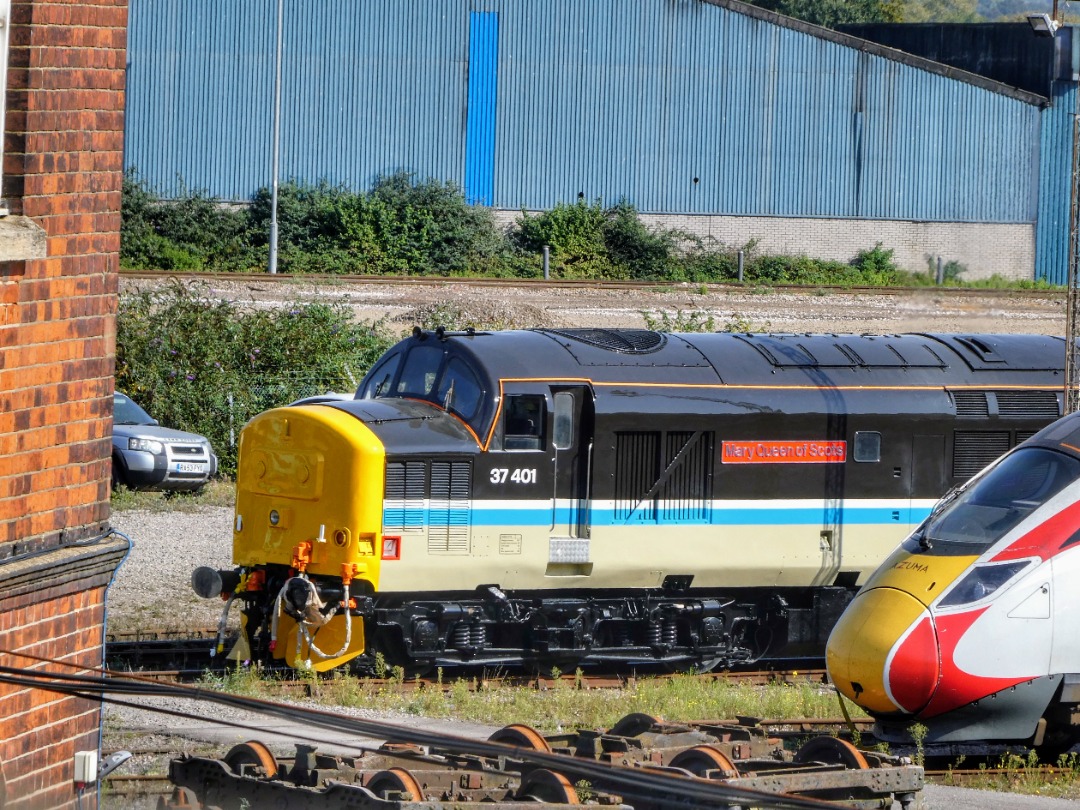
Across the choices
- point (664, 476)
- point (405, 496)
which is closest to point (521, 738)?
point (405, 496)

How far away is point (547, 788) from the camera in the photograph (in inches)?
289

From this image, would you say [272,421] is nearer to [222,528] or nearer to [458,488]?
[458,488]

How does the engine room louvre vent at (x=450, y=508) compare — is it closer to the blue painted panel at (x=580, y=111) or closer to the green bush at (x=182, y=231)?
the green bush at (x=182, y=231)

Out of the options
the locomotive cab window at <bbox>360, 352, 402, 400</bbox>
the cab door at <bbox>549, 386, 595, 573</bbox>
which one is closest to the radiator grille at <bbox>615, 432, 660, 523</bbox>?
the cab door at <bbox>549, 386, 595, 573</bbox>

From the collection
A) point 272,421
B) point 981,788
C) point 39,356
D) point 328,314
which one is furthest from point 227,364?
point 39,356

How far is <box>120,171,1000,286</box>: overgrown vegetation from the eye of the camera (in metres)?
39.8

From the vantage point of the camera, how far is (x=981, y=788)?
10.1 m

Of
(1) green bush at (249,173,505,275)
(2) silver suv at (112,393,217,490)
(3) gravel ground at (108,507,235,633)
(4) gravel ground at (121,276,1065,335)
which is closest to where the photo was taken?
(3) gravel ground at (108,507,235,633)

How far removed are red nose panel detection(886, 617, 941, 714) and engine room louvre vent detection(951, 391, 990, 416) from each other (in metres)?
5.33

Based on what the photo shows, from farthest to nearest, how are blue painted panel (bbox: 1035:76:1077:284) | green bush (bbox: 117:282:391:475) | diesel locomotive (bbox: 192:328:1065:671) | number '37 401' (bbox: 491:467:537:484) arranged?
1. blue painted panel (bbox: 1035:76:1077:284)
2. green bush (bbox: 117:282:391:475)
3. number '37 401' (bbox: 491:467:537:484)
4. diesel locomotive (bbox: 192:328:1065:671)

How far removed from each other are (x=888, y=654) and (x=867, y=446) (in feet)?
16.3

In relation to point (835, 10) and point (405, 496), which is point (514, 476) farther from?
point (835, 10)

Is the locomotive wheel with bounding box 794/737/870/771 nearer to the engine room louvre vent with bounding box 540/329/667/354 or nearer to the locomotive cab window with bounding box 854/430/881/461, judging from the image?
the engine room louvre vent with bounding box 540/329/667/354

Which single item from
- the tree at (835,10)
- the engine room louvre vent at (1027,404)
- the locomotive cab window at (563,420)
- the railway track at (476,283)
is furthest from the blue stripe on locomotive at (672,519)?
the tree at (835,10)
